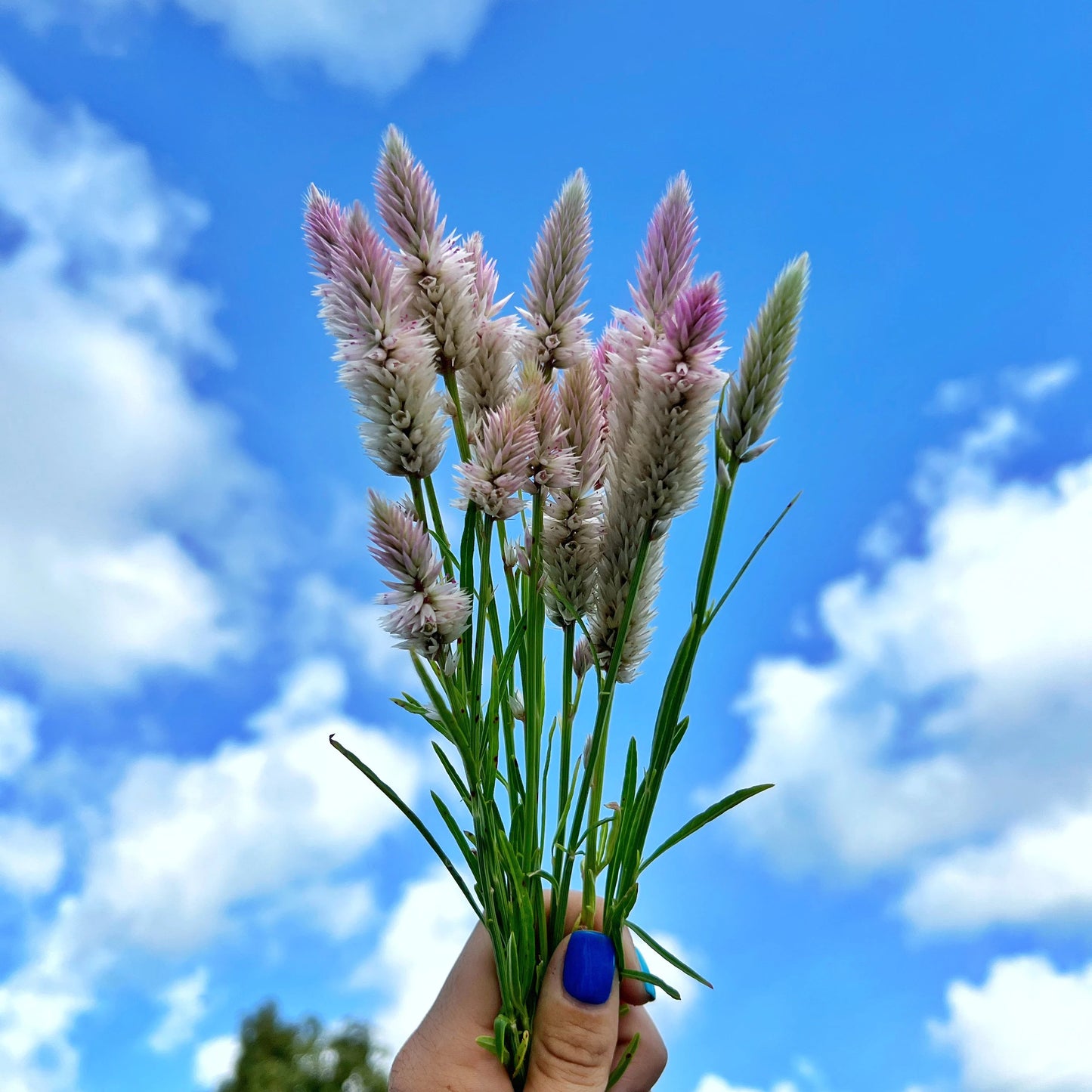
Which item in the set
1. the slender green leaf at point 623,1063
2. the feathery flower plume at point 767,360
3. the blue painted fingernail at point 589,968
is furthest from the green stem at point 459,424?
the slender green leaf at point 623,1063

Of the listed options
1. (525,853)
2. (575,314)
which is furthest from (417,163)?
(525,853)

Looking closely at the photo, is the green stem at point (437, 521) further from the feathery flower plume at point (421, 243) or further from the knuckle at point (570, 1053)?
the knuckle at point (570, 1053)

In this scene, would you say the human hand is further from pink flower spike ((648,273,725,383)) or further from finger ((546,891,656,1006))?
pink flower spike ((648,273,725,383))

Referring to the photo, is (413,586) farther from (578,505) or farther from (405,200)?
(405,200)

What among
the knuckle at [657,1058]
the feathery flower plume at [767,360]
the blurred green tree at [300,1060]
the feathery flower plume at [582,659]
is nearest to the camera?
the feathery flower plume at [767,360]

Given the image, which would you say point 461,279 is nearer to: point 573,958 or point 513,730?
point 513,730

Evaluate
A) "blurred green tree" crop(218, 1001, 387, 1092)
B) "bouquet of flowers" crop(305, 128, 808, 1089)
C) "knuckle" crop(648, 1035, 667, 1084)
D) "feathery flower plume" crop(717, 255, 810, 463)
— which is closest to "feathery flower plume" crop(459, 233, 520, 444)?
"bouquet of flowers" crop(305, 128, 808, 1089)

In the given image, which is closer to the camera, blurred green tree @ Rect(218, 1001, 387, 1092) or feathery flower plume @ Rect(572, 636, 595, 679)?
feathery flower plume @ Rect(572, 636, 595, 679)
